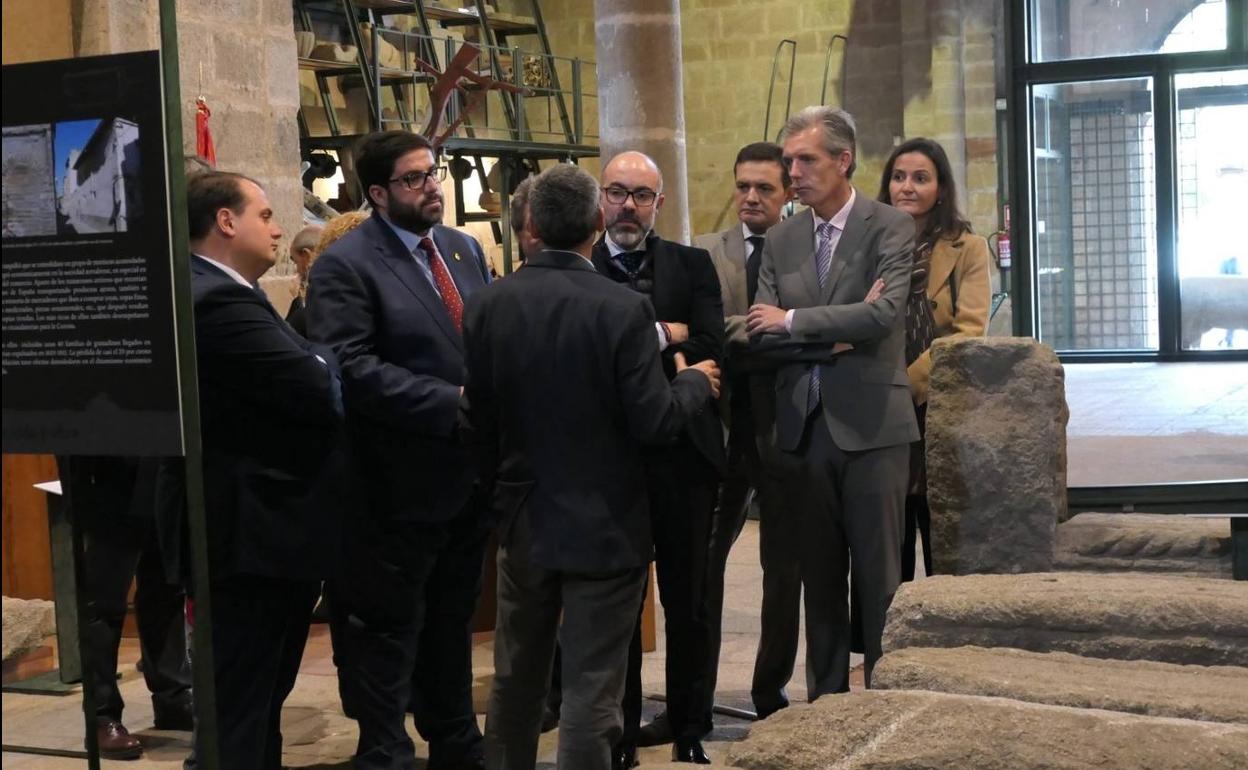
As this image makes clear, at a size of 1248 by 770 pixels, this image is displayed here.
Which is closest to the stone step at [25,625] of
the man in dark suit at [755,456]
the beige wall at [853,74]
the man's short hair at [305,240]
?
the man's short hair at [305,240]

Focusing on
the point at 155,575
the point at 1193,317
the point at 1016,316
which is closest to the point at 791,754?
the point at 155,575

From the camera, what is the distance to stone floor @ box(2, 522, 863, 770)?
3.87m

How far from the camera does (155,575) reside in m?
4.12

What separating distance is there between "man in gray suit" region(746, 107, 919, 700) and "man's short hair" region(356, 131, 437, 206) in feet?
2.98

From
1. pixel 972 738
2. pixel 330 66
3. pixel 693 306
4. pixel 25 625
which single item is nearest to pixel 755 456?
pixel 693 306

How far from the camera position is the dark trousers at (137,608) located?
3992 mm

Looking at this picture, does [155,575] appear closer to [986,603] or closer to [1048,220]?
[986,603]

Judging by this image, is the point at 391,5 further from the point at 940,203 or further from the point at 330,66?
the point at 940,203

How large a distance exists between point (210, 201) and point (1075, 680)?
79.4 inches

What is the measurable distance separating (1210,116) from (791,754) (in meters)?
10.1

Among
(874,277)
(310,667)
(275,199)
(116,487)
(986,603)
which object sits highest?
(275,199)

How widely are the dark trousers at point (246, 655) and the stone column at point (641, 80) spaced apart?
3755 millimetres

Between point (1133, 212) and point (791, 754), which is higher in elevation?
point (1133, 212)

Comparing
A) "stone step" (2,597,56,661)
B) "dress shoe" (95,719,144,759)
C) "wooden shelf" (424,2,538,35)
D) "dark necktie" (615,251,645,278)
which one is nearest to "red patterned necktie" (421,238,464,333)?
"dark necktie" (615,251,645,278)
